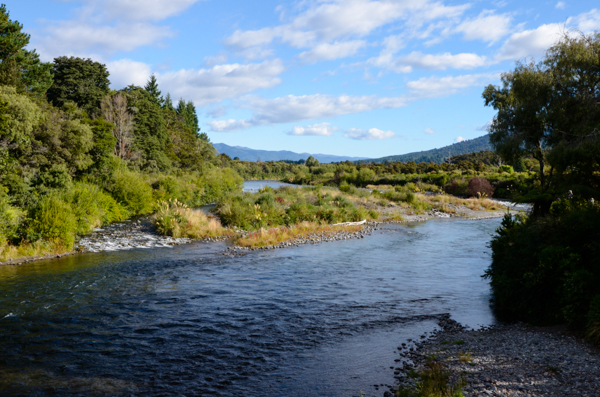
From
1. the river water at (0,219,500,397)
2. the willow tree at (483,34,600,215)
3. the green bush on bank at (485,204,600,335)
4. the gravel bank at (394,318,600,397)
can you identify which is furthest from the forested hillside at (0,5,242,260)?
the willow tree at (483,34,600,215)

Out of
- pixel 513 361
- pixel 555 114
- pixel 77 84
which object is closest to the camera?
pixel 513 361

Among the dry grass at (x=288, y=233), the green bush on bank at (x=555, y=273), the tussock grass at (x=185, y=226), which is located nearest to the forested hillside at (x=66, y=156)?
the tussock grass at (x=185, y=226)

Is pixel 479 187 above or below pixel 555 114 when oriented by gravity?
below

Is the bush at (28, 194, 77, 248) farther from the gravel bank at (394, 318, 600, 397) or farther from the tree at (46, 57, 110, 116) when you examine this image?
the tree at (46, 57, 110, 116)

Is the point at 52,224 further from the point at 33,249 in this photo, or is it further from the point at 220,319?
the point at 220,319

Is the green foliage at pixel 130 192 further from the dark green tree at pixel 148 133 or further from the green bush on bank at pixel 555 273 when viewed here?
the green bush on bank at pixel 555 273

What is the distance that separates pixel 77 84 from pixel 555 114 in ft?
153

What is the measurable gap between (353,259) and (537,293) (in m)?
10.6

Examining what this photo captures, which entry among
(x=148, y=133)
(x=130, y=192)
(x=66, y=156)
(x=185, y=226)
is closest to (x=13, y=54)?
(x=66, y=156)

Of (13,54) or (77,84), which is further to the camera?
(77,84)

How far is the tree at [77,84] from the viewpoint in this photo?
4253 centimetres

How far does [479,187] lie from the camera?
59.8 meters

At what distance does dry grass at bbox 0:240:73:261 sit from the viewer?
17.3 metres

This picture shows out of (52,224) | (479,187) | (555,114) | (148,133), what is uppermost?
(148,133)
